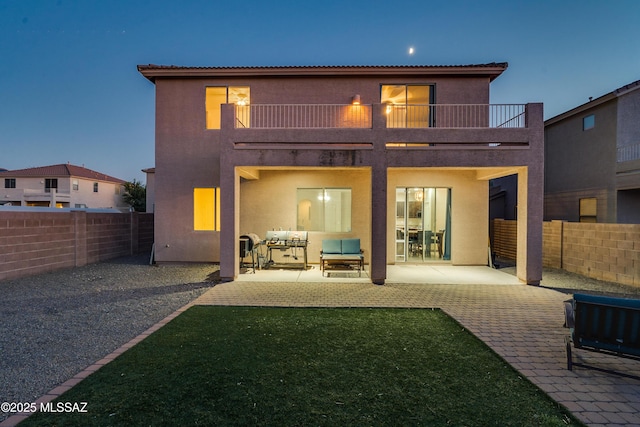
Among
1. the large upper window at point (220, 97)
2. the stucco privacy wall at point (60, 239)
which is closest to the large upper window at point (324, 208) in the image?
the large upper window at point (220, 97)

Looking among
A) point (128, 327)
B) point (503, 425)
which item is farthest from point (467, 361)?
point (128, 327)

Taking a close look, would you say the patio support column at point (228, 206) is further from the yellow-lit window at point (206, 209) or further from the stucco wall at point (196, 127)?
the yellow-lit window at point (206, 209)

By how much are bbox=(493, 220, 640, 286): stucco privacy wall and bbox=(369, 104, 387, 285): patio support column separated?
6.49m

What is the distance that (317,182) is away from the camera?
38.5ft

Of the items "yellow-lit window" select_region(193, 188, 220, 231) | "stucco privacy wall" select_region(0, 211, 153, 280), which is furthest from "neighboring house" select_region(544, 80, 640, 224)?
"stucco privacy wall" select_region(0, 211, 153, 280)

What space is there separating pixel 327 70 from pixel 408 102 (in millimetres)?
3271

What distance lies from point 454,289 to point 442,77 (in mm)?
7771

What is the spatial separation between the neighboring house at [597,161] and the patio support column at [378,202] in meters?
12.8

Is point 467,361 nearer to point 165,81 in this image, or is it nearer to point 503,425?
point 503,425

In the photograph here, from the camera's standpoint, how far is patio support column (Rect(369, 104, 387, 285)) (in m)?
8.77

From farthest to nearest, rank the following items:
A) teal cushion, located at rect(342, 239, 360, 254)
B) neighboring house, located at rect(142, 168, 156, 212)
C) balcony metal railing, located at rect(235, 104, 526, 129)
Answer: neighboring house, located at rect(142, 168, 156, 212) → balcony metal railing, located at rect(235, 104, 526, 129) → teal cushion, located at rect(342, 239, 360, 254)

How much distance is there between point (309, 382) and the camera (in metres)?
3.59

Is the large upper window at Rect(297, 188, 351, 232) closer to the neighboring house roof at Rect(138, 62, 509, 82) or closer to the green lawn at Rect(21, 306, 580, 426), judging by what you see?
the neighboring house roof at Rect(138, 62, 509, 82)

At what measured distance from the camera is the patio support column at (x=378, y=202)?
8766 mm
